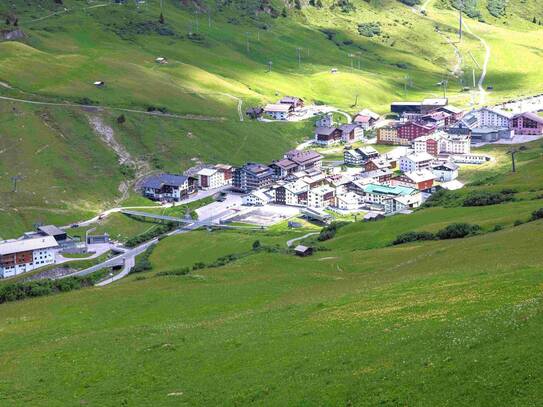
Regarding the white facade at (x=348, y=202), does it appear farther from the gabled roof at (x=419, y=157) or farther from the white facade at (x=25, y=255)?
the white facade at (x=25, y=255)

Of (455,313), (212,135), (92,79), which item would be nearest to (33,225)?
(212,135)

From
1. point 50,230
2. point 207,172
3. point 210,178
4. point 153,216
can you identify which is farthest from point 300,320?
point 207,172

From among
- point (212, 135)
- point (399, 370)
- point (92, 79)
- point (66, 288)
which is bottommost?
point (66, 288)

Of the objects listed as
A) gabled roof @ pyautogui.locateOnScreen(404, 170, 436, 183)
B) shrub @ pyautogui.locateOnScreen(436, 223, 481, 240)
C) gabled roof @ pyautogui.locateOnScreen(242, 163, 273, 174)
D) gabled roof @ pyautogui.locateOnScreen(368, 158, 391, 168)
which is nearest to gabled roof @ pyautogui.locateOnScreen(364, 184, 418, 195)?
gabled roof @ pyautogui.locateOnScreen(404, 170, 436, 183)

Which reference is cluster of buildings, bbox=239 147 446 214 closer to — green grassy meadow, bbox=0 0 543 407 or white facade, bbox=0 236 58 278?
green grassy meadow, bbox=0 0 543 407

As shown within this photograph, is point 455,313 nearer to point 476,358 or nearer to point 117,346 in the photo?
point 476,358

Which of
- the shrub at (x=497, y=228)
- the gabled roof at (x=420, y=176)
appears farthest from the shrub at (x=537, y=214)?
the gabled roof at (x=420, y=176)

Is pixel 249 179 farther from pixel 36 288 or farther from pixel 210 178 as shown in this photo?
pixel 36 288
